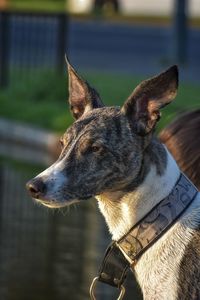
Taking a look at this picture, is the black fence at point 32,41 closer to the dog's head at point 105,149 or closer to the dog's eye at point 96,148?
the dog's head at point 105,149

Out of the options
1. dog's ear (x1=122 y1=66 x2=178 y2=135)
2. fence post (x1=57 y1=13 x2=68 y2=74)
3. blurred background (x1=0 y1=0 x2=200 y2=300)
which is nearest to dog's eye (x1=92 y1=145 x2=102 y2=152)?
dog's ear (x1=122 y1=66 x2=178 y2=135)

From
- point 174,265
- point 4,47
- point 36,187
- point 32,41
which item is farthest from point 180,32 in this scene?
point 36,187

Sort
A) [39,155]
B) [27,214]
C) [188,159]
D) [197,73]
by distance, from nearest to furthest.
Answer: [188,159], [27,214], [39,155], [197,73]

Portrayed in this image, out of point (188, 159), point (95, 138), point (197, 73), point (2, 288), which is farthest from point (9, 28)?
point (95, 138)

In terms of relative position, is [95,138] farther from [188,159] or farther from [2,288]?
[2,288]

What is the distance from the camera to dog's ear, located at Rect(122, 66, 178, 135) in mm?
6547

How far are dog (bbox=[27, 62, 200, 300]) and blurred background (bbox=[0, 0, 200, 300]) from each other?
3239 millimetres

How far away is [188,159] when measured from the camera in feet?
26.9

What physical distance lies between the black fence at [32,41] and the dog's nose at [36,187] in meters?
14.5

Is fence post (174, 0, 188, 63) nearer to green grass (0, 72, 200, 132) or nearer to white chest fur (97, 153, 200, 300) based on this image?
green grass (0, 72, 200, 132)

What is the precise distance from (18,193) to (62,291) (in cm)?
391

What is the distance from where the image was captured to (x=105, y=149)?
644 centimetres

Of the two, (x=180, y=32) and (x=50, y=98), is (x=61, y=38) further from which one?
(x=180, y=32)

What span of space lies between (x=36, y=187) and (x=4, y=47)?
15.2 meters
